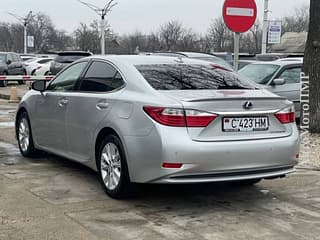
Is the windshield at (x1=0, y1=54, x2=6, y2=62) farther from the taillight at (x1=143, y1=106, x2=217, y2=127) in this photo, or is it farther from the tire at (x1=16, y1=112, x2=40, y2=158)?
the taillight at (x1=143, y1=106, x2=217, y2=127)

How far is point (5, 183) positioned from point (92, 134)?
1203 millimetres

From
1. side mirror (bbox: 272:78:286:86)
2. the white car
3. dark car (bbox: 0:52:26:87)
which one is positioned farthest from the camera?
the white car

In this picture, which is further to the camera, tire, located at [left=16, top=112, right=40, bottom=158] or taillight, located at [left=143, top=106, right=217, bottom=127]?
tire, located at [left=16, top=112, right=40, bottom=158]

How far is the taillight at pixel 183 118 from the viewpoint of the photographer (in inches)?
194

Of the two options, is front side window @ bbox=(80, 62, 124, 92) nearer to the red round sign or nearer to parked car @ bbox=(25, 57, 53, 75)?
the red round sign

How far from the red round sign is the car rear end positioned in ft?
12.5

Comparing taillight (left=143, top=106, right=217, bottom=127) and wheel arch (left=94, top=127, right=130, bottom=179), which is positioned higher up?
taillight (left=143, top=106, right=217, bottom=127)

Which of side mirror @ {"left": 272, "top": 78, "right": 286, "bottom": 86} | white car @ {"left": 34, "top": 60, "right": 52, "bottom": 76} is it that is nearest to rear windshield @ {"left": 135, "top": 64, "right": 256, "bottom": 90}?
side mirror @ {"left": 272, "top": 78, "right": 286, "bottom": 86}

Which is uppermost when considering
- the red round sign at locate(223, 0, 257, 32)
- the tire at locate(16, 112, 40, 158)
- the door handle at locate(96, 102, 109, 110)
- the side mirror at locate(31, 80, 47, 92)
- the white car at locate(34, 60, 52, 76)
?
the red round sign at locate(223, 0, 257, 32)

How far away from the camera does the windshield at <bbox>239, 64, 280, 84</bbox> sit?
11766mm

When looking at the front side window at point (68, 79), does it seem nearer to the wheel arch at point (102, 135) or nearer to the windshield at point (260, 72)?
the wheel arch at point (102, 135)

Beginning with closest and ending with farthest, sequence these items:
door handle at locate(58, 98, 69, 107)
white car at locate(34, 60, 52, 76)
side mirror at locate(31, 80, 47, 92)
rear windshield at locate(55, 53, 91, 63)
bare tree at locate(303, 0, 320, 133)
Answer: door handle at locate(58, 98, 69, 107) < side mirror at locate(31, 80, 47, 92) < bare tree at locate(303, 0, 320, 133) < rear windshield at locate(55, 53, 91, 63) < white car at locate(34, 60, 52, 76)

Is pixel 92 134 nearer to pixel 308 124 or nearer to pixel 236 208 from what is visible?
pixel 236 208

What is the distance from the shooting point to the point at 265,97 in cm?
537
